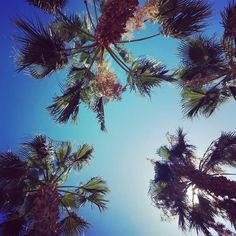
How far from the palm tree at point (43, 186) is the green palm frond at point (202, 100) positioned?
4.29 metres

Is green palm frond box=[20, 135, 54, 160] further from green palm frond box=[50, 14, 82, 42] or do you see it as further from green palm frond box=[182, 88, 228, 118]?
green palm frond box=[182, 88, 228, 118]

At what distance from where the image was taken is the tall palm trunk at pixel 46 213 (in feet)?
23.7

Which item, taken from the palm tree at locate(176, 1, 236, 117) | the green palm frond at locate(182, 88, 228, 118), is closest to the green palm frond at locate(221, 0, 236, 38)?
the palm tree at locate(176, 1, 236, 117)

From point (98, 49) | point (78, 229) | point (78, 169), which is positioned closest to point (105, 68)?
point (98, 49)

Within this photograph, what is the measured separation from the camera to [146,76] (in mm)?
9938

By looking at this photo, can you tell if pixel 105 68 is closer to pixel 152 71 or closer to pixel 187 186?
pixel 152 71

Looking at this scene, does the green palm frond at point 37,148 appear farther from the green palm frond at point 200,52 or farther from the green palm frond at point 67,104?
the green palm frond at point 200,52

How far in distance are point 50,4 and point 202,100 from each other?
6889mm

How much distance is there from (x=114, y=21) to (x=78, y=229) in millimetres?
7211

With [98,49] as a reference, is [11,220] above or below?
below

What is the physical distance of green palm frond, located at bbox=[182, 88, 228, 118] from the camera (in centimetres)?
1155

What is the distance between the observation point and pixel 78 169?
11727mm

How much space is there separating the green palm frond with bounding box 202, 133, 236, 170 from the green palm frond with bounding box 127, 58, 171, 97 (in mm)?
4201

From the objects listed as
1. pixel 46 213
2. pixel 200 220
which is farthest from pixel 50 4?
pixel 200 220
